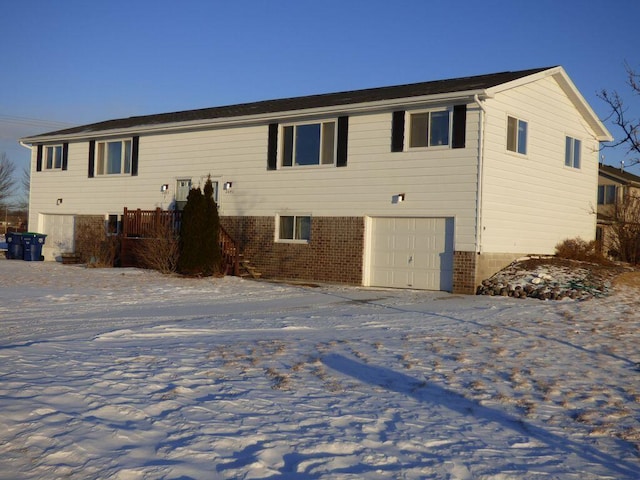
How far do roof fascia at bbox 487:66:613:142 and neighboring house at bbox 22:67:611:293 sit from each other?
2.1 inches

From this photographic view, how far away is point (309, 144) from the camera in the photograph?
68.5 ft

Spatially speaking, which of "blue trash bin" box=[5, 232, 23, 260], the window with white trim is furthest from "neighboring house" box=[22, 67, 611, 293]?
"blue trash bin" box=[5, 232, 23, 260]

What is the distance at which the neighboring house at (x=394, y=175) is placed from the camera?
58.6 feet

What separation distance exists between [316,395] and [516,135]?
46.6 feet

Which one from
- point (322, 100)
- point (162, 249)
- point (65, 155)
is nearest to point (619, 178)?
point (322, 100)

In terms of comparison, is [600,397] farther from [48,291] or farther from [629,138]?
[48,291]

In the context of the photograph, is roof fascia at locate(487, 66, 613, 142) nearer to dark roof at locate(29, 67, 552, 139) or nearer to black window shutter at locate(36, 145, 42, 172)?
dark roof at locate(29, 67, 552, 139)

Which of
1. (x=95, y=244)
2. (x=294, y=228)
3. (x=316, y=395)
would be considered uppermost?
(x=294, y=228)

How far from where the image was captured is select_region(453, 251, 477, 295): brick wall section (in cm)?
1744

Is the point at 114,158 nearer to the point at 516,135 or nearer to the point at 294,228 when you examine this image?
the point at 294,228

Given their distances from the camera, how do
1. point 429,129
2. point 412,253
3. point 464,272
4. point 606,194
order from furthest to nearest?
1. point 606,194
2. point 412,253
3. point 429,129
4. point 464,272

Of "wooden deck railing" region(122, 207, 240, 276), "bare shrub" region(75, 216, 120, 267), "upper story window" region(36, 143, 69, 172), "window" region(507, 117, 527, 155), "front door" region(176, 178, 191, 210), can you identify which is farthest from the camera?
"upper story window" region(36, 143, 69, 172)

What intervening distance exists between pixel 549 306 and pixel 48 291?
10843 millimetres

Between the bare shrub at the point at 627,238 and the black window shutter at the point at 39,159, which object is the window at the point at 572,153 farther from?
the black window shutter at the point at 39,159
